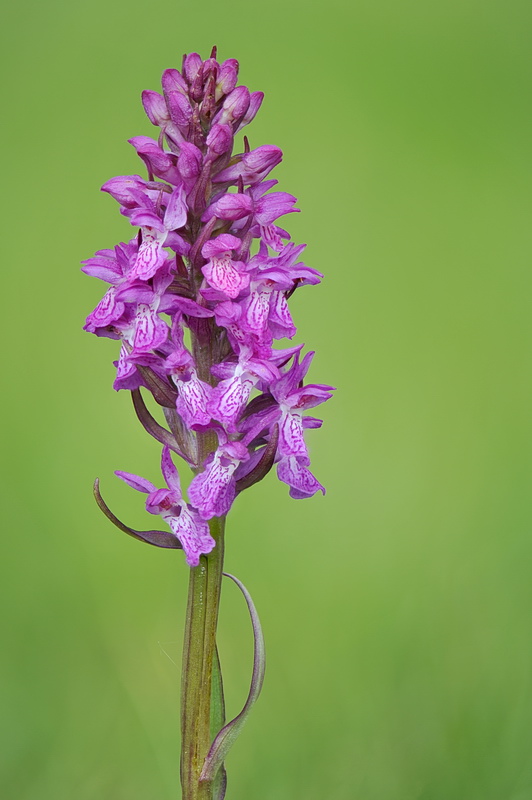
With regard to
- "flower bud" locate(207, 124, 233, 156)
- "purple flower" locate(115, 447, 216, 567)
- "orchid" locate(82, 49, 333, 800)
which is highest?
"flower bud" locate(207, 124, 233, 156)

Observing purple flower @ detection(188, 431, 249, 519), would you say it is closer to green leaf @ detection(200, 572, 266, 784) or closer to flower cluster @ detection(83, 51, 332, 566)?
flower cluster @ detection(83, 51, 332, 566)

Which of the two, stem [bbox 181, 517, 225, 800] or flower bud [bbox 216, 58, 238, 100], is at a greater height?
flower bud [bbox 216, 58, 238, 100]

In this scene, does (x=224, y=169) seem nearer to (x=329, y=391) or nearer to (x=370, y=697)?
(x=329, y=391)

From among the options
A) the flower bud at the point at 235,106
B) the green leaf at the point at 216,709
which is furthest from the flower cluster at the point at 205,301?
the green leaf at the point at 216,709

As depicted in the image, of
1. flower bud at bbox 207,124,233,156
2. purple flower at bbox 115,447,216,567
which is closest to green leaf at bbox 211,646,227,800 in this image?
purple flower at bbox 115,447,216,567

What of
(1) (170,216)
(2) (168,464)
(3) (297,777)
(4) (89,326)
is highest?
(1) (170,216)

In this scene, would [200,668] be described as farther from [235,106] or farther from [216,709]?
[235,106]

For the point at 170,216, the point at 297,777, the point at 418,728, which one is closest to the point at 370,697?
the point at 418,728
